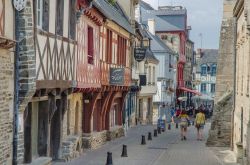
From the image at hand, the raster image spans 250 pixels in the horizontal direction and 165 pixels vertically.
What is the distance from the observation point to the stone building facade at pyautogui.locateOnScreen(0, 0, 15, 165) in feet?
38.2

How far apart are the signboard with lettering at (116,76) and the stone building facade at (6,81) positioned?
1247 cm

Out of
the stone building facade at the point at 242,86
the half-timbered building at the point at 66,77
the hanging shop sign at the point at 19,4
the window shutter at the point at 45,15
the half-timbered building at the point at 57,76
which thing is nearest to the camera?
the hanging shop sign at the point at 19,4

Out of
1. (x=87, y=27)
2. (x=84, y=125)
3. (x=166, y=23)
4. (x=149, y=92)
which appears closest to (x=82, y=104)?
(x=84, y=125)

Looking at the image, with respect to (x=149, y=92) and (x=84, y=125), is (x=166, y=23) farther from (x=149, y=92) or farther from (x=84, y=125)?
(x=84, y=125)

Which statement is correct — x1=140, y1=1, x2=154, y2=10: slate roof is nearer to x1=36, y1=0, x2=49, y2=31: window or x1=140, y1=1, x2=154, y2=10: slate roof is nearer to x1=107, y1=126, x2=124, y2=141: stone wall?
x1=107, y1=126, x2=124, y2=141: stone wall

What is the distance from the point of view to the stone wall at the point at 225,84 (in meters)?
26.1

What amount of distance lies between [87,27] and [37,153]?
255 inches

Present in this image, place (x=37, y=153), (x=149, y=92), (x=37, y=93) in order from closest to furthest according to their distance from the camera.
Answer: (x=37, y=93)
(x=37, y=153)
(x=149, y=92)

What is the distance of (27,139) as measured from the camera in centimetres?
1470

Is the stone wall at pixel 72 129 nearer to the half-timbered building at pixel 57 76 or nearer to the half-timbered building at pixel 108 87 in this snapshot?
the half-timbered building at pixel 57 76

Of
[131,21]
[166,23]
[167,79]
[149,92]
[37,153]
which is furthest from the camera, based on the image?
[166,23]

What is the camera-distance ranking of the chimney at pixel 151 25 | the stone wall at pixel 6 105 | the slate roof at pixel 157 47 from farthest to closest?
the slate roof at pixel 157 47 → the chimney at pixel 151 25 → the stone wall at pixel 6 105

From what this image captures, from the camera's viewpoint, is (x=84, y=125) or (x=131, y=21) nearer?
(x=84, y=125)

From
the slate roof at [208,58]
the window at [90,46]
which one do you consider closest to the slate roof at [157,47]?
the slate roof at [208,58]
